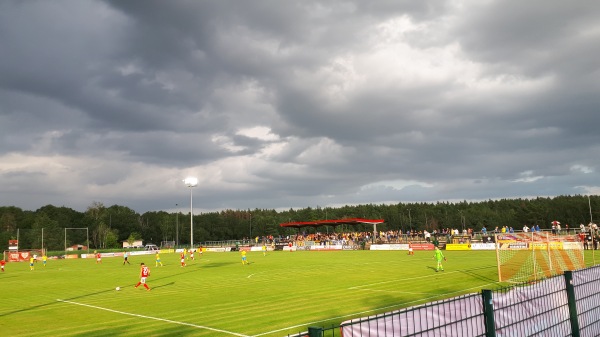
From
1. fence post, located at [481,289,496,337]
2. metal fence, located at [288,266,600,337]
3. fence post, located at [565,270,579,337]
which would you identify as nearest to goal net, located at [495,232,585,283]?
metal fence, located at [288,266,600,337]

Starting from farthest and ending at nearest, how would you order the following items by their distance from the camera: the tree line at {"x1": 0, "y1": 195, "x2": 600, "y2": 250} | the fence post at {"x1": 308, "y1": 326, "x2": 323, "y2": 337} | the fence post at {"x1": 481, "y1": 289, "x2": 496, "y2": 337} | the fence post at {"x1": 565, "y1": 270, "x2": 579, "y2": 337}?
the tree line at {"x1": 0, "y1": 195, "x2": 600, "y2": 250} → the fence post at {"x1": 565, "y1": 270, "x2": 579, "y2": 337} → the fence post at {"x1": 481, "y1": 289, "x2": 496, "y2": 337} → the fence post at {"x1": 308, "y1": 326, "x2": 323, "y2": 337}

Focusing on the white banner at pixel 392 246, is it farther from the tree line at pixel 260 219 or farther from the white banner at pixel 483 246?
the tree line at pixel 260 219

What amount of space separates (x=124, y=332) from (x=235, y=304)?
5.67 meters

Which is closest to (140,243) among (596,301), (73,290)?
(73,290)

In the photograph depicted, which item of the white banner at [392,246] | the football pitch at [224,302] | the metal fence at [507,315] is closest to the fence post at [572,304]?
the metal fence at [507,315]

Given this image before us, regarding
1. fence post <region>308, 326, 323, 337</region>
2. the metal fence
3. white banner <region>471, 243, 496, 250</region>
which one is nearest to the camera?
fence post <region>308, 326, 323, 337</region>

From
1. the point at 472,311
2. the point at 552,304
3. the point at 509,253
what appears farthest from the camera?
the point at 509,253

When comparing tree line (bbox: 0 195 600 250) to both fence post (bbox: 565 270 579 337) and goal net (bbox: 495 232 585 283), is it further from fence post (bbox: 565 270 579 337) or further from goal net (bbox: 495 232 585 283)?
fence post (bbox: 565 270 579 337)

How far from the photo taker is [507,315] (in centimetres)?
704

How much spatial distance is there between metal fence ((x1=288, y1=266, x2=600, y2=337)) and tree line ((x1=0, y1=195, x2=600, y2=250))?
115m

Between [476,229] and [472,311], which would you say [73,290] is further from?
[476,229]

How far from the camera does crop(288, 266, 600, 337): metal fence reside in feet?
18.5

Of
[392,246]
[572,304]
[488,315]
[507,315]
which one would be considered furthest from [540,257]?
[392,246]

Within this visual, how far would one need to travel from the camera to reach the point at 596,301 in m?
9.26
